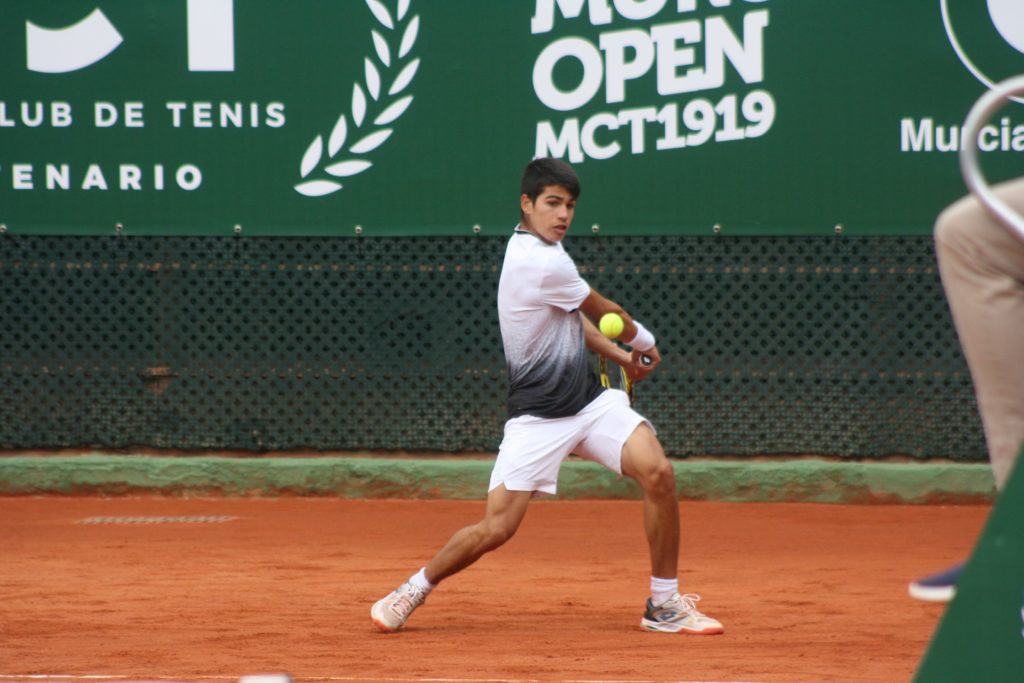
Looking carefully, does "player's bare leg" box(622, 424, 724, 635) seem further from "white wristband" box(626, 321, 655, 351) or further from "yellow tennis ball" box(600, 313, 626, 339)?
"yellow tennis ball" box(600, 313, 626, 339)

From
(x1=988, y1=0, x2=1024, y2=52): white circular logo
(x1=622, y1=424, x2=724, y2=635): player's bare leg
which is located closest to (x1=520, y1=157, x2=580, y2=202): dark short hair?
(x1=622, y1=424, x2=724, y2=635): player's bare leg

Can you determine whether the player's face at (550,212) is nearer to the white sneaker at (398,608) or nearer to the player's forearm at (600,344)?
the player's forearm at (600,344)

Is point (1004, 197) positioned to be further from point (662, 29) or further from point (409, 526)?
point (662, 29)

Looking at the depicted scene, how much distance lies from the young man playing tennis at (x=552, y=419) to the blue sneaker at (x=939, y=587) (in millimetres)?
3381

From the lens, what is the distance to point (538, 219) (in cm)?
602

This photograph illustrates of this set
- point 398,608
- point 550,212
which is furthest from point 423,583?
point 550,212

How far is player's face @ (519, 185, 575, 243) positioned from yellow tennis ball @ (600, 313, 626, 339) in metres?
0.40

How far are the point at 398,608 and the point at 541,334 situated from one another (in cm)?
124

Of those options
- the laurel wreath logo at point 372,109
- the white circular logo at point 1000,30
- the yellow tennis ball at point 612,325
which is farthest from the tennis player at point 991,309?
the laurel wreath logo at point 372,109

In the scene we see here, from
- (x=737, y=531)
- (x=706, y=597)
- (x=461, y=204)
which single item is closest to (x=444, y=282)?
(x=461, y=204)

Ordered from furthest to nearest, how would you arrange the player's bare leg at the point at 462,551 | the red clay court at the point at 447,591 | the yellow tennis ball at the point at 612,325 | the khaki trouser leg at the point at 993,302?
the player's bare leg at the point at 462,551, the yellow tennis ball at the point at 612,325, the red clay court at the point at 447,591, the khaki trouser leg at the point at 993,302

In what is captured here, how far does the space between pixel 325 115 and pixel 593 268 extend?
2.09 m

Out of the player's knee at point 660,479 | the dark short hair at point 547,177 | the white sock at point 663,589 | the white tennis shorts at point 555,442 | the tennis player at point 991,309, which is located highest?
the dark short hair at point 547,177

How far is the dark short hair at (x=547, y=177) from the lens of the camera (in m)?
5.95
